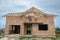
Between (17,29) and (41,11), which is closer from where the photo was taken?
(41,11)

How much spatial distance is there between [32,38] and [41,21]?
4368 millimetres

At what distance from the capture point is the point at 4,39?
2581 cm

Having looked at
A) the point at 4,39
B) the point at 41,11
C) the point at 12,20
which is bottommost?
the point at 4,39

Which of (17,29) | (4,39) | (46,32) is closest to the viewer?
(4,39)

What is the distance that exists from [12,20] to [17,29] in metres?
9.34

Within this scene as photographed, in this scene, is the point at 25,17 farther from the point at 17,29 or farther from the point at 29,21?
the point at 17,29

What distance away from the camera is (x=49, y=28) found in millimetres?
28406

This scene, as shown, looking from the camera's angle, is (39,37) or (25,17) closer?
(39,37)

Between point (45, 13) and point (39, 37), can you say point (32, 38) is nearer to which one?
point (39, 37)

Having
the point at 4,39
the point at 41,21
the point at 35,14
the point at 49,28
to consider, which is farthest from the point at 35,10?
the point at 4,39

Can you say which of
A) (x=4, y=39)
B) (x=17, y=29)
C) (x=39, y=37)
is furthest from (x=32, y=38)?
(x=17, y=29)

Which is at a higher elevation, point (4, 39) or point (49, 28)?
point (49, 28)

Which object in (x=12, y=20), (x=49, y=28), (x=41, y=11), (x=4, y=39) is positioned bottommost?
(x=4, y=39)

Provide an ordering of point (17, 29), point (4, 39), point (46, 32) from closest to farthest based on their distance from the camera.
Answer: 1. point (4, 39)
2. point (46, 32)
3. point (17, 29)
